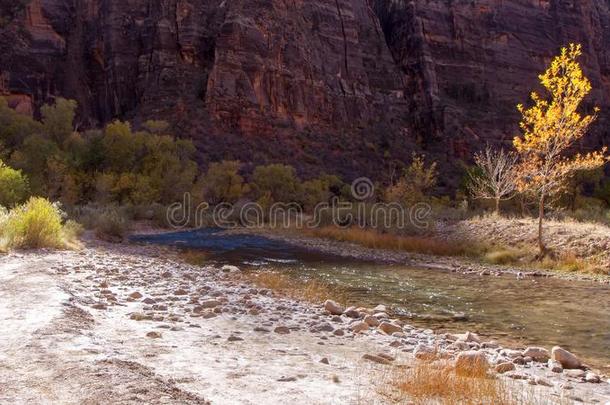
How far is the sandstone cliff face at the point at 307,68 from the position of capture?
2734 inches

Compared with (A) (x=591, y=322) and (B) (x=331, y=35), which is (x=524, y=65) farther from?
(A) (x=591, y=322)

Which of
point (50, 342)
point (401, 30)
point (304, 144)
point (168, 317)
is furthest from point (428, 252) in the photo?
point (401, 30)

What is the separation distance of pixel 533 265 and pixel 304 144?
53.7 m

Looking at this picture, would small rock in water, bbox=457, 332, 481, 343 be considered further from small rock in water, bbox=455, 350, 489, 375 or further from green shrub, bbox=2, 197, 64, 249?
green shrub, bbox=2, 197, 64, 249

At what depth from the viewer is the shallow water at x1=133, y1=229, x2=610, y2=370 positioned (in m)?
8.03

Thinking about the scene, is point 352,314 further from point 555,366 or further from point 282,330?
point 555,366

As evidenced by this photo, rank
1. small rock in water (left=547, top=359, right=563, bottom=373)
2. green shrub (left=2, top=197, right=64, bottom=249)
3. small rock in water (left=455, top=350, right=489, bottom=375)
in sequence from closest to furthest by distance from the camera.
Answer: small rock in water (left=455, top=350, right=489, bottom=375) < small rock in water (left=547, top=359, right=563, bottom=373) < green shrub (left=2, top=197, right=64, bottom=249)

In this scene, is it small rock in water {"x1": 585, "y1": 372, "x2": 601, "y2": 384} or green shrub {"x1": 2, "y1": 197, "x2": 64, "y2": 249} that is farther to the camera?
green shrub {"x1": 2, "y1": 197, "x2": 64, "y2": 249}

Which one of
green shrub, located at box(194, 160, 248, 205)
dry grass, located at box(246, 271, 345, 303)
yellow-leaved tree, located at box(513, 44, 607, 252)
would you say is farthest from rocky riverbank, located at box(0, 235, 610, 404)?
green shrub, located at box(194, 160, 248, 205)

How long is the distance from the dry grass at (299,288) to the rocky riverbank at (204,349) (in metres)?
1.11

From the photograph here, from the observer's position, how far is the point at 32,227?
42.4 ft

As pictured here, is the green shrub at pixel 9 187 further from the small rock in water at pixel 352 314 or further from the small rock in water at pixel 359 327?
the small rock in water at pixel 359 327

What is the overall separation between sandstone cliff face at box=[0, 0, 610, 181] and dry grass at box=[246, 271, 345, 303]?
49964mm

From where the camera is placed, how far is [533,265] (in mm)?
17688
